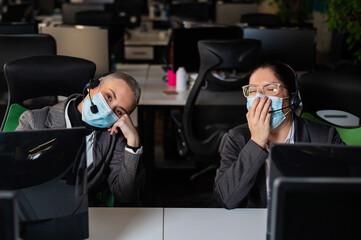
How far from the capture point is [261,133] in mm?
1784

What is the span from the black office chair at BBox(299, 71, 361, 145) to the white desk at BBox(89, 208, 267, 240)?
0.60 metres

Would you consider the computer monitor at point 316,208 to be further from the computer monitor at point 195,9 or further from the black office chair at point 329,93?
the computer monitor at point 195,9

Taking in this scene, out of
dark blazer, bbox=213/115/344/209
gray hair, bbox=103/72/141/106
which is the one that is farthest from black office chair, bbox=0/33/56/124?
dark blazer, bbox=213/115/344/209

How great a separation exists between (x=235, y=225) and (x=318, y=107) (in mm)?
732

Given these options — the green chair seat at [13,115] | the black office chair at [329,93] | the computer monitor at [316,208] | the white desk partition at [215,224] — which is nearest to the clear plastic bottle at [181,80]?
the black office chair at [329,93]

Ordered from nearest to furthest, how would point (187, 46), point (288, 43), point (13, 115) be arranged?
point (13, 115), point (187, 46), point (288, 43)

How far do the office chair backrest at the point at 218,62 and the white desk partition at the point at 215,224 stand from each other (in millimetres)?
1153

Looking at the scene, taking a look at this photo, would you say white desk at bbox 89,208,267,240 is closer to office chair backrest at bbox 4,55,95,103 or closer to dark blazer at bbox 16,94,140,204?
dark blazer at bbox 16,94,140,204

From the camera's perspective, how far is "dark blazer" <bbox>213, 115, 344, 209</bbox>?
1.76 meters

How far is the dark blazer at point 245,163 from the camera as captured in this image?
176cm

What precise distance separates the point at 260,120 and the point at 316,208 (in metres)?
0.77

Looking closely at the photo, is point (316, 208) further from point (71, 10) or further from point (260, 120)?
point (71, 10)

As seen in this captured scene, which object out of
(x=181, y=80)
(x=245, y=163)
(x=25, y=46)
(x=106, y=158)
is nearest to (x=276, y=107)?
(x=245, y=163)

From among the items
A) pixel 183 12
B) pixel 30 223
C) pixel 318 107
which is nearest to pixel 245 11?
pixel 183 12
